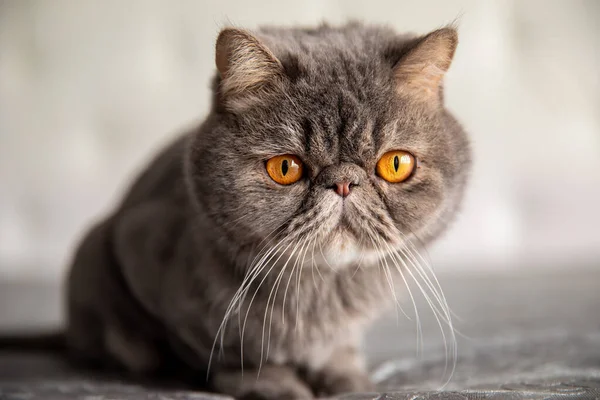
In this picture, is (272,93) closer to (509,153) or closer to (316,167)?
(316,167)

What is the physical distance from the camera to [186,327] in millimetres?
1073

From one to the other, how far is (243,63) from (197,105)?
4.30ft

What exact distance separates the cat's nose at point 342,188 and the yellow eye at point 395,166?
0.07 meters

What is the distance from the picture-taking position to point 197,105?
2.21 meters

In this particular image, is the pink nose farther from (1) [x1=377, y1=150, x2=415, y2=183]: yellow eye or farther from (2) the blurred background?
(2) the blurred background

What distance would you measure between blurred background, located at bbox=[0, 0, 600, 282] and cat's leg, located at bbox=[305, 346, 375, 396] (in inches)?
41.7

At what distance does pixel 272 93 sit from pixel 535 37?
1627 millimetres

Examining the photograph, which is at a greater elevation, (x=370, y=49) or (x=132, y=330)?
(x=370, y=49)

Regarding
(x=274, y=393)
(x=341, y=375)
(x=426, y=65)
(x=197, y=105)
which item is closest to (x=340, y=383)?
(x=341, y=375)

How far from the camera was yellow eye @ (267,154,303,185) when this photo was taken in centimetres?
91

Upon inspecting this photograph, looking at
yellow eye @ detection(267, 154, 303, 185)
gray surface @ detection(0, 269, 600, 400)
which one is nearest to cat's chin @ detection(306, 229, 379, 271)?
yellow eye @ detection(267, 154, 303, 185)

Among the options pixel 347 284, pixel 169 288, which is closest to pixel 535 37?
pixel 347 284

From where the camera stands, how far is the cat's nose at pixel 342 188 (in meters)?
0.87

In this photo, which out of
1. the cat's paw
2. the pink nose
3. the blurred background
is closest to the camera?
the pink nose
